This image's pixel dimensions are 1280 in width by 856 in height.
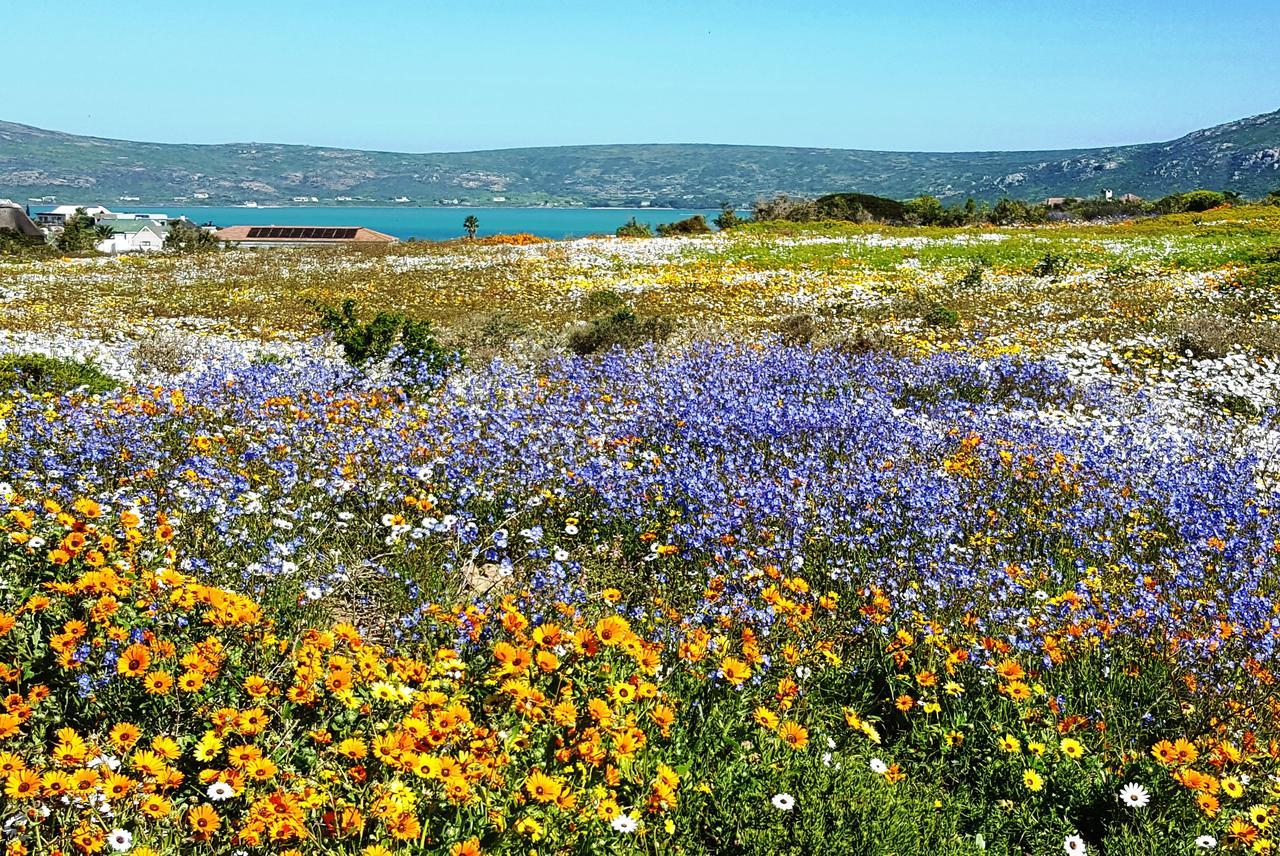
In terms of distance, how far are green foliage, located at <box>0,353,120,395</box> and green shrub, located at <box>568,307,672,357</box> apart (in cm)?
628

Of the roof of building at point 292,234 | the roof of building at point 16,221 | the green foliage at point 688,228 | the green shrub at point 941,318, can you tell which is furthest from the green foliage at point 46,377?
the roof of building at point 292,234

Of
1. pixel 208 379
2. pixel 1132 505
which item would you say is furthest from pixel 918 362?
pixel 208 379

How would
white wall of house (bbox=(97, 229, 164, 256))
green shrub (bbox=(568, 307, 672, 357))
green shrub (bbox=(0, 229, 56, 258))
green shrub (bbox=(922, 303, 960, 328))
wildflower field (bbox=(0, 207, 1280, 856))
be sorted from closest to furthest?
wildflower field (bbox=(0, 207, 1280, 856))
green shrub (bbox=(568, 307, 672, 357))
green shrub (bbox=(922, 303, 960, 328))
green shrub (bbox=(0, 229, 56, 258))
white wall of house (bbox=(97, 229, 164, 256))

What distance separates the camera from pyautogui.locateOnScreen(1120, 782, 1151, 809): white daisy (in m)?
3.39

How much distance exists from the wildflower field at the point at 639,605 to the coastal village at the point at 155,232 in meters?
37.9

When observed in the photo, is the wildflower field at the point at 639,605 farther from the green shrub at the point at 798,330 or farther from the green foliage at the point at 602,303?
the green foliage at the point at 602,303

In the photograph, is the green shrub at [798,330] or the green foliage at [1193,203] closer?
the green shrub at [798,330]

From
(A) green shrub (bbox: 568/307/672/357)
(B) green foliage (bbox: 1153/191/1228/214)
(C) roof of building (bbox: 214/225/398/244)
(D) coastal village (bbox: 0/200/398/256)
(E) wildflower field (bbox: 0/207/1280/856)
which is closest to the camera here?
(E) wildflower field (bbox: 0/207/1280/856)

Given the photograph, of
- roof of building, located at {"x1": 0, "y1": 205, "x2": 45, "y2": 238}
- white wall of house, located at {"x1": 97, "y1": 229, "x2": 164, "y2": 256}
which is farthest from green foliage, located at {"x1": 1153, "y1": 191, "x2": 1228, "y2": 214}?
white wall of house, located at {"x1": 97, "y1": 229, "x2": 164, "y2": 256}

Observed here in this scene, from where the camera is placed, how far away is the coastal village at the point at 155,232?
6362 centimetres

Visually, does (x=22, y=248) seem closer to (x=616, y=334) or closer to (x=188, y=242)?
(x=188, y=242)

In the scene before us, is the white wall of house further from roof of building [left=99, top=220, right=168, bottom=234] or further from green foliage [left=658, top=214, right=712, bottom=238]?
green foliage [left=658, top=214, right=712, bottom=238]

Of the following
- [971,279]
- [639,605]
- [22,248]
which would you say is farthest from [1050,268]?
[22,248]

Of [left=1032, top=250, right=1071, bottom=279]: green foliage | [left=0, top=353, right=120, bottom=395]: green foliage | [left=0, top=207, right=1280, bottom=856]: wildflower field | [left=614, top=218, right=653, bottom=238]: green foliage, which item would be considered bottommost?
[left=0, top=207, right=1280, bottom=856]: wildflower field
